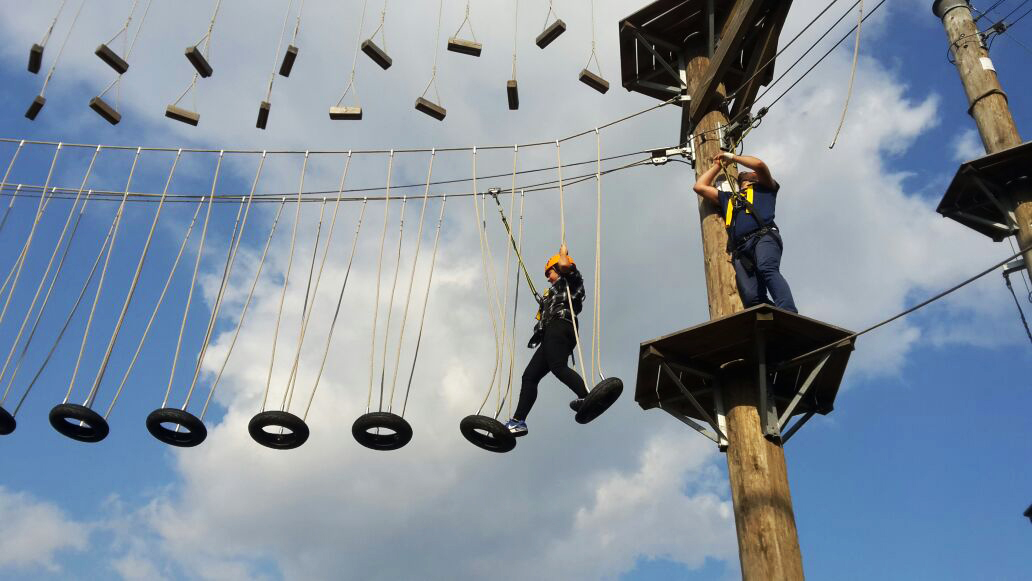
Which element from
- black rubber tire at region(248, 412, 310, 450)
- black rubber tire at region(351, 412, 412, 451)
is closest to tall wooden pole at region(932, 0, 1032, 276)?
black rubber tire at region(351, 412, 412, 451)

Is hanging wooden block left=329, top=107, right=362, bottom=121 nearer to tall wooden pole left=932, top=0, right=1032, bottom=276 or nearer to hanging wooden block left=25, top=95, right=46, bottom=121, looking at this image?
hanging wooden block left=25, top=95, right=46, bottom=121

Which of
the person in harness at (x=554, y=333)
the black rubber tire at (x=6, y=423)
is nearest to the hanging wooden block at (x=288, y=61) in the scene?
the person in harness at (x=554, y=333)

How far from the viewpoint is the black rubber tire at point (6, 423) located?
5599 millimetres

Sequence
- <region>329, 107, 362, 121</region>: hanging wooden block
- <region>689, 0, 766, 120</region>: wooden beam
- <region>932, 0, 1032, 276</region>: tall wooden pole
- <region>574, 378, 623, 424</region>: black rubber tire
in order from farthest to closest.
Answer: <region>932, 0, 1032, 276</region>: tall wooden pole, <region>329, 107, 362, 121</region>: hanging wooden block, <region>689, 0, 766, 120</region>: wooden beam, <region>574, 378, 623, 424</region>: black rubber tire

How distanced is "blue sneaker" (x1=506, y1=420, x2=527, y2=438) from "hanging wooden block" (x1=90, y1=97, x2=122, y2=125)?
3764 mm

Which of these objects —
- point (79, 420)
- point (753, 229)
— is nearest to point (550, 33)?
point (753, 229)

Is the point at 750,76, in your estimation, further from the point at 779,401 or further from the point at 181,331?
the point at 181,331

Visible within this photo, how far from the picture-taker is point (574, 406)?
5098 mm

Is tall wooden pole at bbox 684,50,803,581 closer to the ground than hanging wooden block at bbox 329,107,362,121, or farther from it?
closer to the ground

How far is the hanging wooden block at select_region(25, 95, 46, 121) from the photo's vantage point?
6474 mm

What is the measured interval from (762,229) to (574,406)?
149 centimetres

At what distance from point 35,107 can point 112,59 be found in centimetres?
92

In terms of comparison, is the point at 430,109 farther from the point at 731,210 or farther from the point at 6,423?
the point at 6,423

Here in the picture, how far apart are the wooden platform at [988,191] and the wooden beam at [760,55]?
1.77 m
